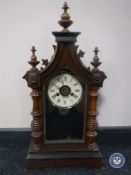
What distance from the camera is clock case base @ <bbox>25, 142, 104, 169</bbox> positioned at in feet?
3.98

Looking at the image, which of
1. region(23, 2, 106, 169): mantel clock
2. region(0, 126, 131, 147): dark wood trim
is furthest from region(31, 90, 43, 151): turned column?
region(0, 126, 131, 147): dark wood trim

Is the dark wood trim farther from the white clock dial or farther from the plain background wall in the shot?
the white clock dial

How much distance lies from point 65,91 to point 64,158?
32 centimetres

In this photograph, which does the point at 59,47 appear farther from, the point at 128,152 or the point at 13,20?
the point at 128,152

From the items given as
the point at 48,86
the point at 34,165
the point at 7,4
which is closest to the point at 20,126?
the point at 34,165

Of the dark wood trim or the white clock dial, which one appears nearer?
the white clock dial

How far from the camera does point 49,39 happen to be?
52.1 inches

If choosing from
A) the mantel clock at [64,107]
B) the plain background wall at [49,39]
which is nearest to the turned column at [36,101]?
the mantel clock at [64,107]

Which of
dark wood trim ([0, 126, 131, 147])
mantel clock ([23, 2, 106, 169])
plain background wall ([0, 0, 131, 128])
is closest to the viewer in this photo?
mantel clock ([23, 2, 106, 169])

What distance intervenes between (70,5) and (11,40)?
0.34 metres

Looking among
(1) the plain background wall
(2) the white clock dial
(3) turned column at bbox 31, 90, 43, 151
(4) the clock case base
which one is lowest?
(4) the clock case base

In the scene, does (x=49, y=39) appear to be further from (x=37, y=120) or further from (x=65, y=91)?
(x=37, y=120)

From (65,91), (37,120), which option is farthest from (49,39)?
(37,120)

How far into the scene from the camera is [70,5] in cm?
130
